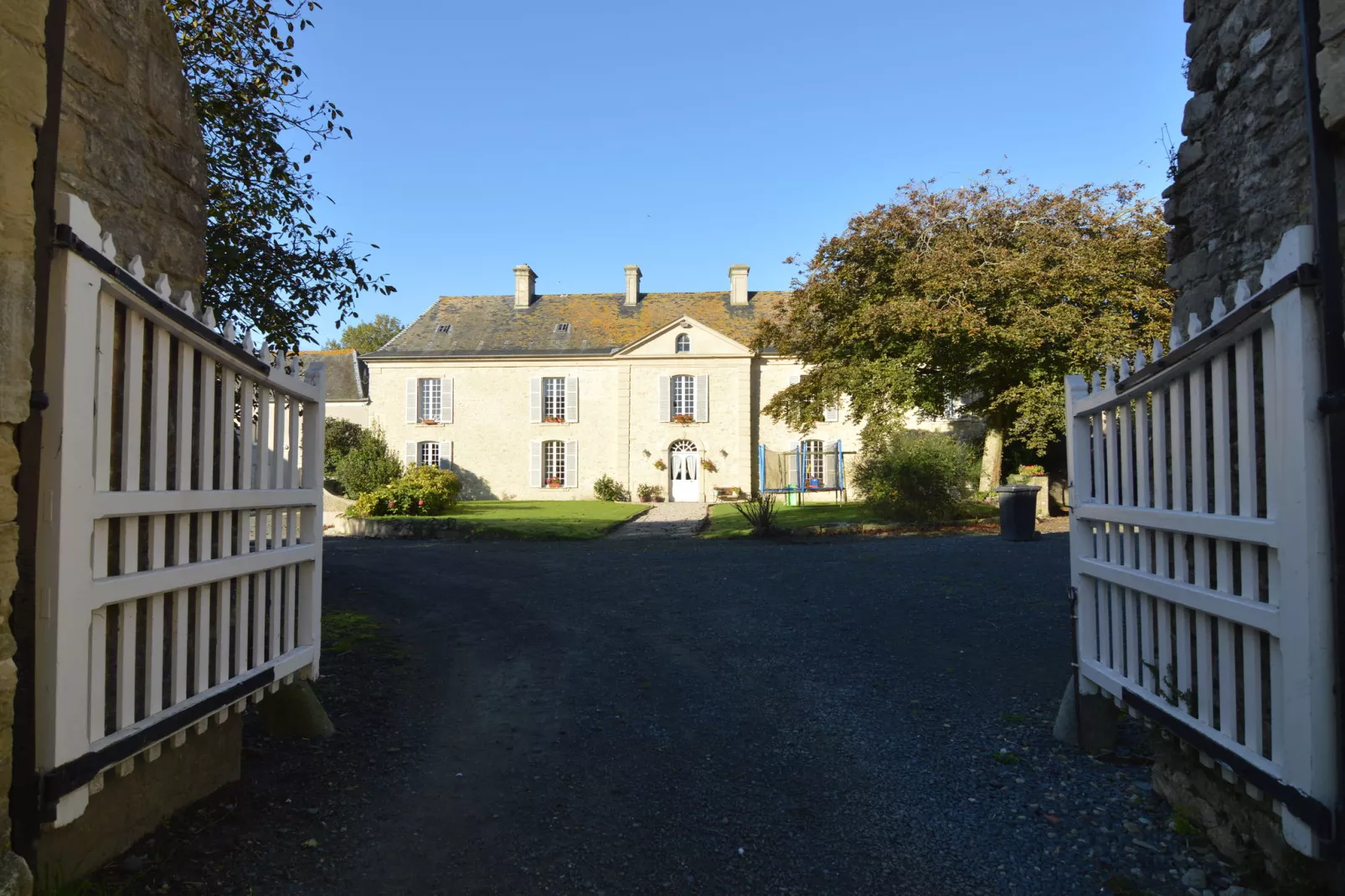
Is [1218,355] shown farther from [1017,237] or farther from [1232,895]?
[1017,237]

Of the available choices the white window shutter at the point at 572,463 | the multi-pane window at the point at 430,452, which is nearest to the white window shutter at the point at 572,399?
the white window shutter at the point at 572,463

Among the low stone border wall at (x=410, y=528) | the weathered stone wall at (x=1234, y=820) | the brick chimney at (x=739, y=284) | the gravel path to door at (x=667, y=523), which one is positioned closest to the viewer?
the weathered stone wall at (x=1234, y=820)

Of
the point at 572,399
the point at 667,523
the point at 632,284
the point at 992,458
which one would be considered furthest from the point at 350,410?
the point at 992,458

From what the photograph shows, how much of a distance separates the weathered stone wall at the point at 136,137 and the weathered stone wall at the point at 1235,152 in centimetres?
374

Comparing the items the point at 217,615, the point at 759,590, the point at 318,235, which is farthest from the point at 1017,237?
the point at 217,615

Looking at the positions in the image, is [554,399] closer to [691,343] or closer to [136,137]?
[691,343]

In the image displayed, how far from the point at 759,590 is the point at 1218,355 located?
21.1ft

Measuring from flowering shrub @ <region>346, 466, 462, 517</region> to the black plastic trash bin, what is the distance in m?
12.4

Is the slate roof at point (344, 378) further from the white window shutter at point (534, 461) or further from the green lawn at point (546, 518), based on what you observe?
the green lawn at point (546, 518)

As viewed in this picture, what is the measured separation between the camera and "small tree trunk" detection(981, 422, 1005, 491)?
19969mm

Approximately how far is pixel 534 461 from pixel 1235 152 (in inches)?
1086

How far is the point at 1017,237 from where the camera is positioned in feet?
61.1

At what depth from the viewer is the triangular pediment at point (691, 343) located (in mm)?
28562

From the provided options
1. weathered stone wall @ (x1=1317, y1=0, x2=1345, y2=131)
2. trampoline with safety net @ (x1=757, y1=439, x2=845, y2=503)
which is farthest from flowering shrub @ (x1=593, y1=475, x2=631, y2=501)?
weathered stone wall @ (x1=1317, y1=0, x2=1345, y2=131)
